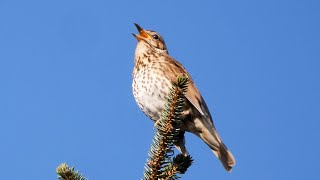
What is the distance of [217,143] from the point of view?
20.1ft

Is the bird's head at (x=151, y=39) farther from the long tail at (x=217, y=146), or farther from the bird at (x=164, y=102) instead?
the long tail at (x=217, y=146)

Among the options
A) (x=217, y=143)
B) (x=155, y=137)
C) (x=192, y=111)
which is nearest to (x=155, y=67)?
(x=192, y=111)

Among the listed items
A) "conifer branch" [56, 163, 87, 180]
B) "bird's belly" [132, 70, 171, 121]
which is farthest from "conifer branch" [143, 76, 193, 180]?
"bird's belly" [132, 70, 171, 121]

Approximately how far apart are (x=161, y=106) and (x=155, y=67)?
65 cm

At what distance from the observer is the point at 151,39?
7793mm

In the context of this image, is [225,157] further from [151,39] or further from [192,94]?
[151,39]

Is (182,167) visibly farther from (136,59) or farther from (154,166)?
(136,59)

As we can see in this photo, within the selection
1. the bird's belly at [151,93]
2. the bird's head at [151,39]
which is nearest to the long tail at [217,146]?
the bird's belly at [151,93]

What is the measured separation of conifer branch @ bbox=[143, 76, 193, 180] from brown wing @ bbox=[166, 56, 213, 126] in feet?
6.36

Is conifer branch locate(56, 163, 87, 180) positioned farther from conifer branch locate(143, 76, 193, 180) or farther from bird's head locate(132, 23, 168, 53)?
bird's head locate(132, 23, 168, 53)

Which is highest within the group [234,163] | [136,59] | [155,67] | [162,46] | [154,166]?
[162,46]

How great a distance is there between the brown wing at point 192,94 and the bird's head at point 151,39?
948mm

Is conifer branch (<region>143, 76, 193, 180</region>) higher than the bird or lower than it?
lower

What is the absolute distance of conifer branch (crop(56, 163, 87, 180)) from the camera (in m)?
3.27
